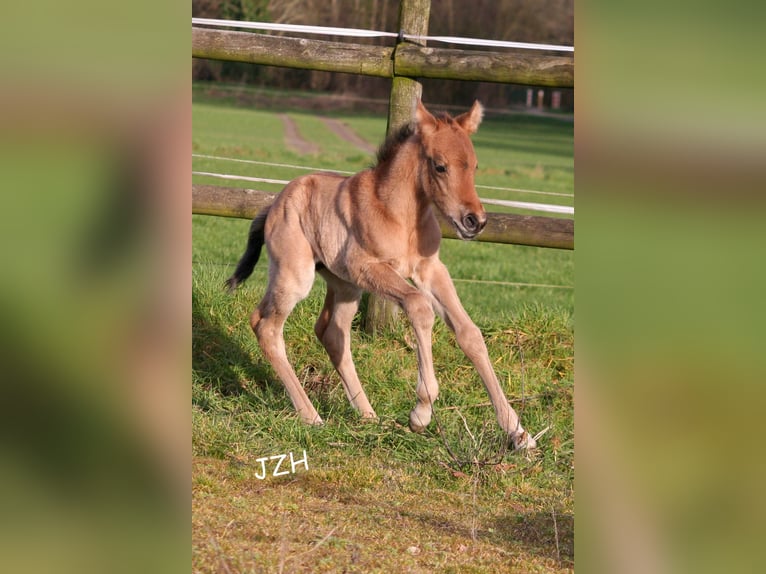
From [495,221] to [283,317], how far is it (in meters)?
1.63

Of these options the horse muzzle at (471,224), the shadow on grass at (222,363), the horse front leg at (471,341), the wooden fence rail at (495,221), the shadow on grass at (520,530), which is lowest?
the shadow on grass at (222,363)

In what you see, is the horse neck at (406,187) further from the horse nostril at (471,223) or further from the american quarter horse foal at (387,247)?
the horse nostril at (471,223)

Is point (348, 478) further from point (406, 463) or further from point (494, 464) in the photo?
point (494, 464)

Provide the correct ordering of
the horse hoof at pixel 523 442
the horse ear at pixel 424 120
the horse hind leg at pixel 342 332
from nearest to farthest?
1. the horse hoof at pixel 523 442
2. the horse ear at pixel 424 120
3. the horse hind leg at pixel 342 332

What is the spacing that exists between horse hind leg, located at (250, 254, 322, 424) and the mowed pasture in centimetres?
14

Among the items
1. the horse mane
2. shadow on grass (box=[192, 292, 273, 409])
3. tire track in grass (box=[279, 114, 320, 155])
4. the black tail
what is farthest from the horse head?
tire track in grass (box=[279, 114, 320, 155])

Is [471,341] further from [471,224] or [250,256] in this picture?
[250,256]

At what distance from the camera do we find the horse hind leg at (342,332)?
552cm

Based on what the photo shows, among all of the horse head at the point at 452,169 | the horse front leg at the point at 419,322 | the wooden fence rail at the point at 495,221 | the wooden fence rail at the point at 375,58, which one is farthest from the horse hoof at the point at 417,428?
the wooden fence rail at the point at 375,58

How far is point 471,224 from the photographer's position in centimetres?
490

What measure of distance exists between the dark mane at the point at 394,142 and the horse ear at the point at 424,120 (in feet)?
0.52

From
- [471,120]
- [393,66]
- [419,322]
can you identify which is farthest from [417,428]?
[393,66]
